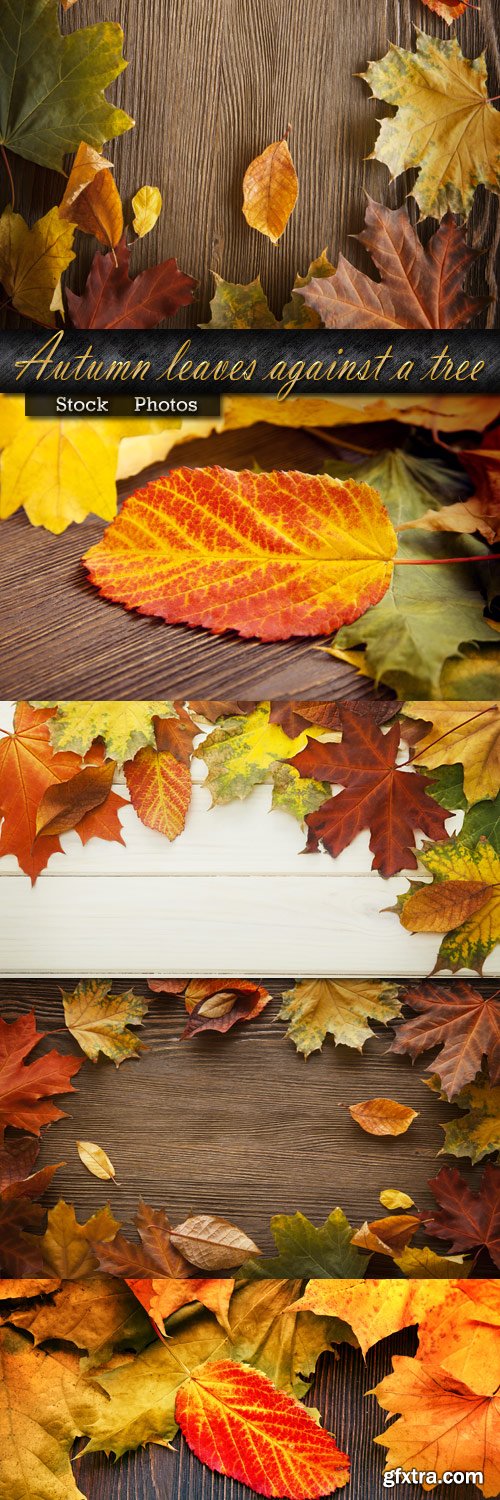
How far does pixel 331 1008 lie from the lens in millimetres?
895

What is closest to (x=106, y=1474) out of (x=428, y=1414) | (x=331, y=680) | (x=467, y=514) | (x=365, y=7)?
(x=428, y=1414)

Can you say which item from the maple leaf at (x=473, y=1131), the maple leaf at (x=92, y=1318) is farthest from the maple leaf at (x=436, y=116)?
the maple leaf at (x=92, y=1318)

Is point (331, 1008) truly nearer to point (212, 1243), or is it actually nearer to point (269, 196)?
point (212, 1243)

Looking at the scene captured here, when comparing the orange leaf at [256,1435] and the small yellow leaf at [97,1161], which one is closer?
the orange leaf at [256,1435]

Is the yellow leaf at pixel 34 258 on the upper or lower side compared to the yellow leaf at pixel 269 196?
lower

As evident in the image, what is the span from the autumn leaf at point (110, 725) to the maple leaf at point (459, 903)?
1.00ft

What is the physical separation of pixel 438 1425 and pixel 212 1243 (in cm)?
26

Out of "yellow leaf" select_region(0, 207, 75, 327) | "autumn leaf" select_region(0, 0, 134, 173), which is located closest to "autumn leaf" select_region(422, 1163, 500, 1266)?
"yellow leaf" select_region(0, 207, 75, 327)

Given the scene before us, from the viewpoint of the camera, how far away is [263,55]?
2.96ft

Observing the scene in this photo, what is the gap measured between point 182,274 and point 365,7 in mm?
328

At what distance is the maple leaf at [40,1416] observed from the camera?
0.80 meters

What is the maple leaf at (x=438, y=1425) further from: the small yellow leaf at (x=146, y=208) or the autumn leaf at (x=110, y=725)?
the small yellow leaf at (x=146, y=208)

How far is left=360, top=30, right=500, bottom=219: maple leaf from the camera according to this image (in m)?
0.88

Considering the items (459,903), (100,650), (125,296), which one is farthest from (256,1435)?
(125,296)
